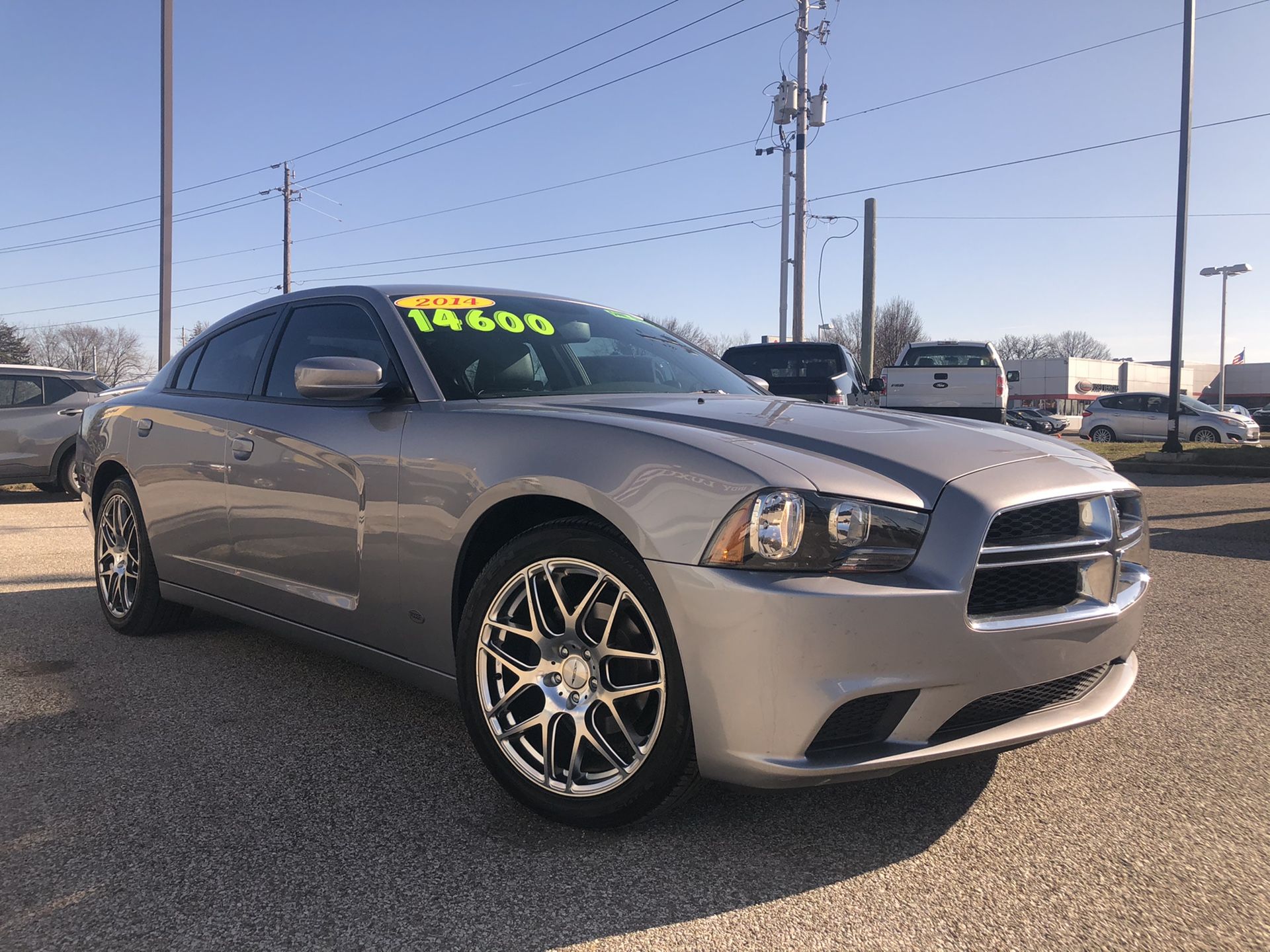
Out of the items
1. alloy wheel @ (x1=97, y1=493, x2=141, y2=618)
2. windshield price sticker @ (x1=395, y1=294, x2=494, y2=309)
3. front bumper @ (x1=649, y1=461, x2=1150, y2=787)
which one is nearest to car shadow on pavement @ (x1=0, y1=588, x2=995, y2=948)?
front bumper @ (x1=649, y1=461, x2=1150, y2=787)

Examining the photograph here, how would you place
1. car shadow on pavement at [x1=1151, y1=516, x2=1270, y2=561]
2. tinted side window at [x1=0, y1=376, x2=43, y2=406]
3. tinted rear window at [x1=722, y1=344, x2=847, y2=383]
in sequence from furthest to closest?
1. tinted side window at [x1=0, y1=376, x2=43, y2=406]
2. tinted rear window at [x1=722, y1=344, x2=847, y2=383]
3. car shadow on pavement at [x1=1151, y1=516, x2=1270, y2=561]

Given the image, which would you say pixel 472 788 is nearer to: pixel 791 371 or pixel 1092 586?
pixel 1092 586

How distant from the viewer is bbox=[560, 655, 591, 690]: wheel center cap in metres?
2.47

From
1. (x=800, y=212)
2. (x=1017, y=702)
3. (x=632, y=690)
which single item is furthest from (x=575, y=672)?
(x=800, y=212)

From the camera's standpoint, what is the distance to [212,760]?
2965 millimetres

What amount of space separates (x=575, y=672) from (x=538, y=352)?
141cm

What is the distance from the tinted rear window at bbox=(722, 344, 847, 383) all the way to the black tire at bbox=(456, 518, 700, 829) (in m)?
8.83

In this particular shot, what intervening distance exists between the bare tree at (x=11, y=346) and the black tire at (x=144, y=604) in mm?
56203

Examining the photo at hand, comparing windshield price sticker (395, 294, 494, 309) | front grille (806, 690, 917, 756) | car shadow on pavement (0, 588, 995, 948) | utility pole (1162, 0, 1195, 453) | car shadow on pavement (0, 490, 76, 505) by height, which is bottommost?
car shadow on pavement (0, 588, 995, 948)

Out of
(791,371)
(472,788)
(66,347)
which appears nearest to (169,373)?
(472,788)

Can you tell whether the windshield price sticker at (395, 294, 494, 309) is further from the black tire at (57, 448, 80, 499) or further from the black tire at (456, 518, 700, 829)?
the black tire at (57, 448, 80, 499)

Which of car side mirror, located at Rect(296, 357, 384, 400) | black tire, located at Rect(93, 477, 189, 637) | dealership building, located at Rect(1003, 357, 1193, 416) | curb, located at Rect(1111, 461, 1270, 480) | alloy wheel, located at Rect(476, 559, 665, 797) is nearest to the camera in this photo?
alloy wheel, located at Rect(476, 559, 665, 797)

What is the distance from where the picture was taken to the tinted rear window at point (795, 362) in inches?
447

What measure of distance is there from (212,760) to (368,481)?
3.25ft
